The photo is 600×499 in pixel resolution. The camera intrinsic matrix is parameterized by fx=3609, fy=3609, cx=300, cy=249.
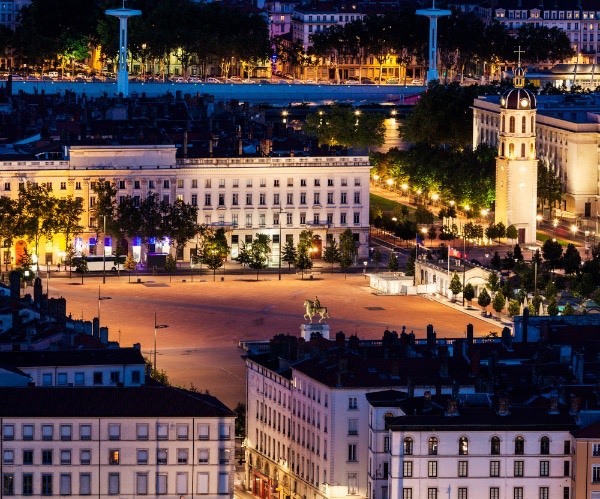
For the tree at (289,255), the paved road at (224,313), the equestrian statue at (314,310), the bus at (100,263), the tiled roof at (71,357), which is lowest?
the paved road at (224,313)

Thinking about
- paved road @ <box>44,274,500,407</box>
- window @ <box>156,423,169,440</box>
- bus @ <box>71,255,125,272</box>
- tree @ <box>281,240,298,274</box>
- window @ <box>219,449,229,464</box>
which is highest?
window @ <box>156,423,169,440</box>

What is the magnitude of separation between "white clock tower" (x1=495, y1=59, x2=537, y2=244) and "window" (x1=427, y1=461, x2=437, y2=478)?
229 feet

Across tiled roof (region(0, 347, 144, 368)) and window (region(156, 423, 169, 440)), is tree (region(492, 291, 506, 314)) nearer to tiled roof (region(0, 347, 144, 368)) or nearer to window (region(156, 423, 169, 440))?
tiled roof (region(0, 347, 144, 368))

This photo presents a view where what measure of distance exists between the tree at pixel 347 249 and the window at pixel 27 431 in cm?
6027

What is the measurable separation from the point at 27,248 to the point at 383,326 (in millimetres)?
26609

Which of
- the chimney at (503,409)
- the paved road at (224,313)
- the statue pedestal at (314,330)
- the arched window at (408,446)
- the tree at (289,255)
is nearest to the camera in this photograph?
the arched window at (408,446)

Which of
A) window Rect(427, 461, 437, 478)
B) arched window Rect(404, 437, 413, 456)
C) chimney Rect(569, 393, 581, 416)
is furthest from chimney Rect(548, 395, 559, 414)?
arched window Rect(404, 437, 413, 456)

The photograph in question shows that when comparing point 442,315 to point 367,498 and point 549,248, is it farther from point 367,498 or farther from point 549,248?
point 367,498

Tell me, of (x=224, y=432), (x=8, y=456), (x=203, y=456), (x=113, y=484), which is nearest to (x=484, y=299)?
(x=224, y=432)

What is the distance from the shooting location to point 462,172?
185750 millimetres

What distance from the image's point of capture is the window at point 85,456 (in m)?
106

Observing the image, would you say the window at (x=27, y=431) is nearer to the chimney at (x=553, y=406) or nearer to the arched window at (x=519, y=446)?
the arched window at (x=519, y=446)

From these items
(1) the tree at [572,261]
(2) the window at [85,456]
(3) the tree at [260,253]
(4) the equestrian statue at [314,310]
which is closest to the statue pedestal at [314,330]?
(4) the equestrian statue at [314,310]

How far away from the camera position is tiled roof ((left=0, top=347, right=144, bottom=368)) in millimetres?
113125
